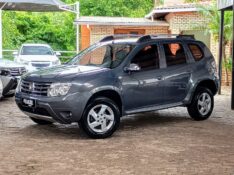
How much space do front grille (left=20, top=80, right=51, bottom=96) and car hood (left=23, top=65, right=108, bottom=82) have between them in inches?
4.0

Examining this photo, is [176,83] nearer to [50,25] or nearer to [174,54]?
[174,54]

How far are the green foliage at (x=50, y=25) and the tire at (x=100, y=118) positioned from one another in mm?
24812

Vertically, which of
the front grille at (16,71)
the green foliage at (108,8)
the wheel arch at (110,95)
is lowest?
the wheel arch at (110,95)

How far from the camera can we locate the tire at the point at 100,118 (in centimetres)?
770

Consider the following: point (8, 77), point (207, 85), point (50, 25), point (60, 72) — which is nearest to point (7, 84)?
point (8, 77)

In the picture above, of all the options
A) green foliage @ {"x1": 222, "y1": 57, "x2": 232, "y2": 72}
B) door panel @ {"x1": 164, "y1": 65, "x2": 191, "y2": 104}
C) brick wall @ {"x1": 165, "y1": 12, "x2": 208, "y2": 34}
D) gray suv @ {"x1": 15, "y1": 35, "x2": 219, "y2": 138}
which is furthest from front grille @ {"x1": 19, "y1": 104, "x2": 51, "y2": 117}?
brick wall @ {"x1": 165, "y1": 12, "x2": 208, "y2": 34}

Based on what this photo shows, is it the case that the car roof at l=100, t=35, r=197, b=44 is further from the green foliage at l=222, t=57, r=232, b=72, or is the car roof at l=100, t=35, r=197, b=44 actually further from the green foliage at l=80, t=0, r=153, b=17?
the green foliage at l=80, t=0, r=153, b=17

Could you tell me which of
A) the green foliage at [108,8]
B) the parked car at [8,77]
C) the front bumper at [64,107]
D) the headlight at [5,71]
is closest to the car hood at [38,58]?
the parked car at [8,77]

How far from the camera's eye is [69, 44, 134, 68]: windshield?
8.50 metres

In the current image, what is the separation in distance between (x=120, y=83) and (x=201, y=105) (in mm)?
2504

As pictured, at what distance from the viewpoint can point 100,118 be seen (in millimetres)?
7801

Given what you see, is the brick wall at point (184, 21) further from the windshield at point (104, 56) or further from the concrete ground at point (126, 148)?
the windshield at point (104, 56)

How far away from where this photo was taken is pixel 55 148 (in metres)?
7.07

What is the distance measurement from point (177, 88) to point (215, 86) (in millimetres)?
1320
